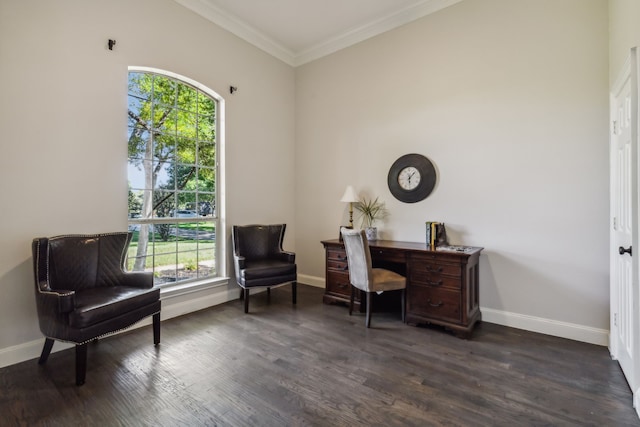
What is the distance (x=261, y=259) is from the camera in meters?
3.84

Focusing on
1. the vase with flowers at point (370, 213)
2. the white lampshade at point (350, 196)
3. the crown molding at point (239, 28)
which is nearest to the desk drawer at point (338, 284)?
the vase with flowers at point (370, 213)

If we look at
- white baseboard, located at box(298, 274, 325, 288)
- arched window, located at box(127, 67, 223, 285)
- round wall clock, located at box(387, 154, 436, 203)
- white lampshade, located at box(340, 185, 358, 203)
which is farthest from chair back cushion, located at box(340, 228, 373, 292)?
arched window, located at box(127, 67, 223, 285)

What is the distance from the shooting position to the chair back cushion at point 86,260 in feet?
7.57

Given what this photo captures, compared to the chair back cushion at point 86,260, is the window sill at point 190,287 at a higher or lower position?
lower

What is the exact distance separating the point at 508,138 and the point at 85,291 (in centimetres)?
399

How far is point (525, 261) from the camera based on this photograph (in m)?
2.86

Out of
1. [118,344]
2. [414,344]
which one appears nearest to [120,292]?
[118,344]

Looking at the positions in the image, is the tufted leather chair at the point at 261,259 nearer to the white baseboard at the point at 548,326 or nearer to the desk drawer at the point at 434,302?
the desk drawer at the point at 434,302

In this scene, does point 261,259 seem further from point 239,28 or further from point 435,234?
point 239,28

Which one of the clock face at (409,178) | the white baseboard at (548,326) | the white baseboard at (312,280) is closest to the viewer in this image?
the white baseboard at (548,326)

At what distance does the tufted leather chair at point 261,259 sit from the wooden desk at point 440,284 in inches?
43.0

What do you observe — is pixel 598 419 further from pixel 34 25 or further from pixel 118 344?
pixel 34 25

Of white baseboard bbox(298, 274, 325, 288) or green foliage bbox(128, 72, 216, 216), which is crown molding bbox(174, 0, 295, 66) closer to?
green foliage bbox(128, 72, 216, 216)

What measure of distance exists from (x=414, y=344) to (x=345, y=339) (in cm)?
59
